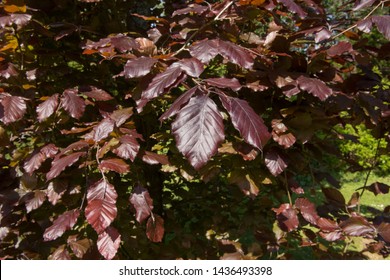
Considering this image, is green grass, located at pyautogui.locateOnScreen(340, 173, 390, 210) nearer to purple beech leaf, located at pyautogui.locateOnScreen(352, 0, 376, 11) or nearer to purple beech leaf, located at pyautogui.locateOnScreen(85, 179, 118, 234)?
purple beech leaf, located at pyautogui.locateOnScreen(352, 0, 376, 11)

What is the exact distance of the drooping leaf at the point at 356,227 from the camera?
4.36ft

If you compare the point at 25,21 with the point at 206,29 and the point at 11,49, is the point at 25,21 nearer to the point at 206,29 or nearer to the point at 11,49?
the point at 11,49

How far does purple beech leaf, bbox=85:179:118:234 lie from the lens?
1124mm

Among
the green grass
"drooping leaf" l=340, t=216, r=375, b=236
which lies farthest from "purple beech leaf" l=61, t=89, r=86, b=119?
the green grass

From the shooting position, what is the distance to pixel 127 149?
1.23 meters

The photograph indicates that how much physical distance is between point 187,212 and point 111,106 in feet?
3.41

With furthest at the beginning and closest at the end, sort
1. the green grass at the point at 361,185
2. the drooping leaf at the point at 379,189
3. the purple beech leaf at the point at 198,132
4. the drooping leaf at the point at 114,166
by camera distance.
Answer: the green grass at the point at 361,185 < the drooping leaf at the point at 379,189 < the drooping leaf at the point at 114,166 < the purple beech leaf at the point at 198,132

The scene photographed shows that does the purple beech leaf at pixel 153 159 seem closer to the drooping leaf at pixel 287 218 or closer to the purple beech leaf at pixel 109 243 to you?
the purple beech leaf at pixel 109 243

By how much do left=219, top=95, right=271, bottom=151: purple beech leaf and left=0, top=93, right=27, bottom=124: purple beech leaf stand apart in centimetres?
74

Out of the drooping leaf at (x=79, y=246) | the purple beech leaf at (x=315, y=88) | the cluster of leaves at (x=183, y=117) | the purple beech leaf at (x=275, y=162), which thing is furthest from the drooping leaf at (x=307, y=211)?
the drooping leaf at (x=79, y=246)

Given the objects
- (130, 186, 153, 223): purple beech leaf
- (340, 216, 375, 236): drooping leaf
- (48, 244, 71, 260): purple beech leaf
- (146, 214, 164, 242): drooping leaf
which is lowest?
(48, 244, 71, 260): purple beech leaf

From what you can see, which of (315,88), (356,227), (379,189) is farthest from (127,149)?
(379,189)

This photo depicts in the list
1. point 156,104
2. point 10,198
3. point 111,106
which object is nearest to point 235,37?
point 156,104

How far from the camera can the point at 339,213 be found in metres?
1.69
